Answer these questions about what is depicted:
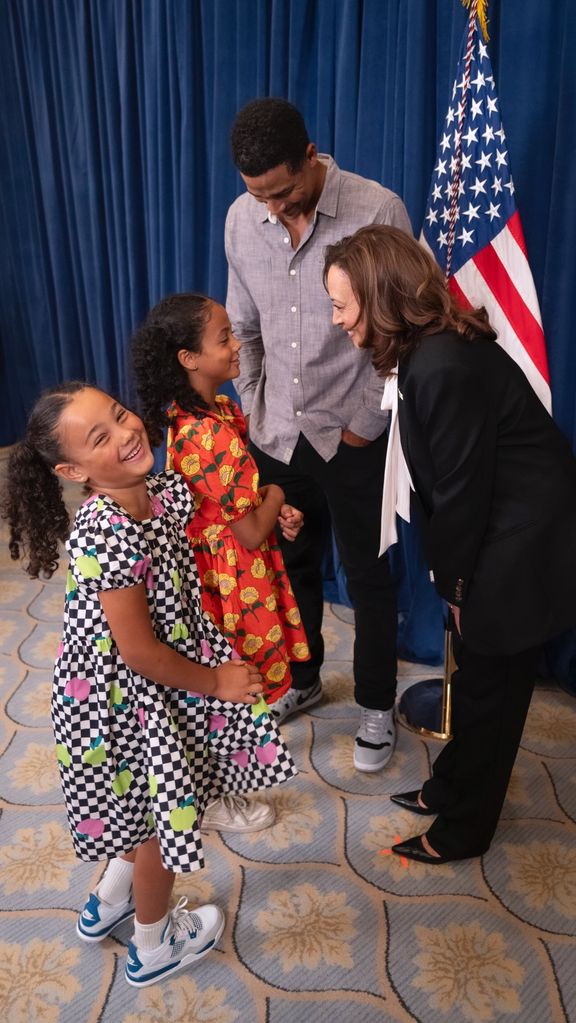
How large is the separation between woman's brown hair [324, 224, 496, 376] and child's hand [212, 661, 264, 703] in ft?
1.93

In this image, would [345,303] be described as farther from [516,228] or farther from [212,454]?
[516,228]

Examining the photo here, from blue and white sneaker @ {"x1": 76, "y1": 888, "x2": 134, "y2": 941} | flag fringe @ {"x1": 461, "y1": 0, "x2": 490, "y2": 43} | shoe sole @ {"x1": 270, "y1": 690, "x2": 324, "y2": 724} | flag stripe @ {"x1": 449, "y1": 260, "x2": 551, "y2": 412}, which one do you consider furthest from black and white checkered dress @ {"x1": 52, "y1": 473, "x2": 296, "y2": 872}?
flag fringe @ {"x1": 461, "y1": 0, "x2": 490, "y2": 43}

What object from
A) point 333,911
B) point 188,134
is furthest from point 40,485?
point 188,134

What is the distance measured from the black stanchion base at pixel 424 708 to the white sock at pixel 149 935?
919 mm

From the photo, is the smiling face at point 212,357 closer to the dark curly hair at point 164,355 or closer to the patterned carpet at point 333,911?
the dark curly hair at point 164,355

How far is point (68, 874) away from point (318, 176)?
62.7 inches

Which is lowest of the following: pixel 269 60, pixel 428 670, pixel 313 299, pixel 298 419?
pixel 428 670

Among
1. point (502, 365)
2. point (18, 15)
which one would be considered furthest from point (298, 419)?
point (18, 15)

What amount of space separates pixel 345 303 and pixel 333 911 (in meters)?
1.18

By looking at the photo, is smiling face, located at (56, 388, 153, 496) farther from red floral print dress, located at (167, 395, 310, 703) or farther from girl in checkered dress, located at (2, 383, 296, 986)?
red floral print dress, located at (167, 395, 310, 703)

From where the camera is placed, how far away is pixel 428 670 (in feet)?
8.14

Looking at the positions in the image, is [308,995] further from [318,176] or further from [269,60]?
[269,60]

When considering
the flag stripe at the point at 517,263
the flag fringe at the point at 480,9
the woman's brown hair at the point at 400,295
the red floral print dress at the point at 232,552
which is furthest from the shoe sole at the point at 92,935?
the flag fringe at the point at 480,9

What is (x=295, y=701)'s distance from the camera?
223 centimetres
